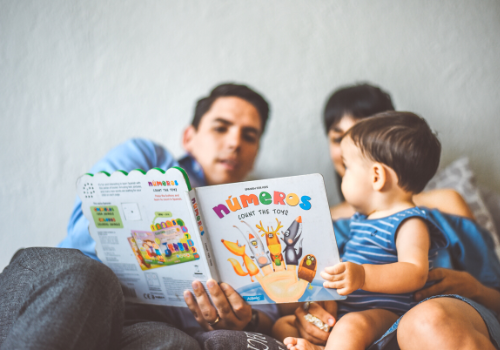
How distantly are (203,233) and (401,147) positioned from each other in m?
0.52

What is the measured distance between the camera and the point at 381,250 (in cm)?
78

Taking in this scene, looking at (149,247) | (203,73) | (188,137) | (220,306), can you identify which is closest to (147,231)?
(149,247)

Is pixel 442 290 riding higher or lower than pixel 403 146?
lower

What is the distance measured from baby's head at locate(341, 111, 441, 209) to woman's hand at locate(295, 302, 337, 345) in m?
0.37

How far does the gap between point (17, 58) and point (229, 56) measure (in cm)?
92

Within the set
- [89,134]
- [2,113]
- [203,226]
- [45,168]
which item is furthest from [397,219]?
[2,113]

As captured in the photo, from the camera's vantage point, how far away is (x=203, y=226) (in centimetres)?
70

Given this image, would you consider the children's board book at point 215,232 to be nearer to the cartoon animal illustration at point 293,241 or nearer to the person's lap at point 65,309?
the cartoon animal illustration at point 293,241

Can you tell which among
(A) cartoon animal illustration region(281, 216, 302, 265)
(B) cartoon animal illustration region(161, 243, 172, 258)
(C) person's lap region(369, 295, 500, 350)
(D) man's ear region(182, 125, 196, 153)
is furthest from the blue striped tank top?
(D) man's ear region(182, 125, 196, 153)

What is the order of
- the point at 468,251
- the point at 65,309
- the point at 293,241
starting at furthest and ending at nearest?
the point at 468,251, the point at 293,241, the point at 65,309

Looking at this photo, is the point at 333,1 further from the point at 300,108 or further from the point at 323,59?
the point at 300,108

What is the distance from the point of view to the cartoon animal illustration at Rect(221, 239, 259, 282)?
2.30 feet

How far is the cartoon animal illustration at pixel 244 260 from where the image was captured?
27.5 inches

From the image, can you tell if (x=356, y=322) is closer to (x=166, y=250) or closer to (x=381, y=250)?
(x=381, y=250)
